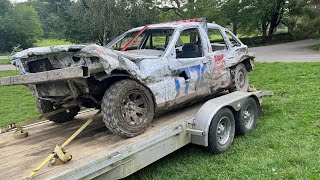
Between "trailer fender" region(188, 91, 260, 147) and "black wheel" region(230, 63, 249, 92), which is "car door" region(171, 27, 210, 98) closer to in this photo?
"trailer fender" region(188, 91, 260, 147)

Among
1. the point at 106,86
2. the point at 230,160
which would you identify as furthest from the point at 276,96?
the point at 106,86

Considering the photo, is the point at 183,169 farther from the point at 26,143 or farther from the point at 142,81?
the point at 26,143

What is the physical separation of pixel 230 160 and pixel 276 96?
400 cm

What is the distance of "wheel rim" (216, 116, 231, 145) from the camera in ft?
16.8

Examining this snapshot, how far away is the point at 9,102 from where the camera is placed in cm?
1064

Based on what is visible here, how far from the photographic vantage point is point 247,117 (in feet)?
19.4

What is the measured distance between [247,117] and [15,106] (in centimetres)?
706

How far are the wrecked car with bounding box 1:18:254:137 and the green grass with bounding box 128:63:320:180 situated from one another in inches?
30.1

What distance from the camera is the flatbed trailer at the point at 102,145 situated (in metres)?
3.41

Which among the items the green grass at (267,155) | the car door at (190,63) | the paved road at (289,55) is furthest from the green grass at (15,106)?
the paved road at (289,55)

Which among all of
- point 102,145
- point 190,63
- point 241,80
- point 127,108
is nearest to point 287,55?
point 241,80

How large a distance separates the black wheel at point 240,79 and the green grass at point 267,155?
0.72 metres

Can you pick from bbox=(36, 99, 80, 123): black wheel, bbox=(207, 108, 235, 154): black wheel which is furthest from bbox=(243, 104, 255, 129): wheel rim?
bbox=(36, 99, 80, 123): black wheel

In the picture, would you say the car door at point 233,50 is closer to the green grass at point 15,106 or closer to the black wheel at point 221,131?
the black wheel at point 221,131
